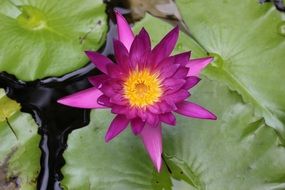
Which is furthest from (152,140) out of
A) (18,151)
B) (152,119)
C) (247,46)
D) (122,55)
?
(247,46)

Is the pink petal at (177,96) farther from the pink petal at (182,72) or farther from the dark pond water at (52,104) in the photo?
the dark pond water at (52,104)

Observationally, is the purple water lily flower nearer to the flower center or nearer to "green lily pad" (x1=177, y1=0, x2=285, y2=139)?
the flower center

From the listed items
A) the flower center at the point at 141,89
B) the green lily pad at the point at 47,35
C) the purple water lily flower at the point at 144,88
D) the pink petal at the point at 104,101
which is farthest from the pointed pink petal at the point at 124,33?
the green lily pad at the point at 47,35

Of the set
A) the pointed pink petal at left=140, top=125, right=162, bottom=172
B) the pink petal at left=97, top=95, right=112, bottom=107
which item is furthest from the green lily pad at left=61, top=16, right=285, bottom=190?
the pink petal at left=97, top=95, right=112, bottom=107

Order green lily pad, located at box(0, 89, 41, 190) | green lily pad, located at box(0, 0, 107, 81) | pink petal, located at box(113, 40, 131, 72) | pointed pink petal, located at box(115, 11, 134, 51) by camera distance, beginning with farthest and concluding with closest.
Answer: green lily pad, located at box(0, 0, 107, 81) < green lily pad, located at box(0, 89, 41, 190) < pointed pink petal, located at box(115, 11, 134, 51) < pink petal, located at box(113, 40, 131, 72)

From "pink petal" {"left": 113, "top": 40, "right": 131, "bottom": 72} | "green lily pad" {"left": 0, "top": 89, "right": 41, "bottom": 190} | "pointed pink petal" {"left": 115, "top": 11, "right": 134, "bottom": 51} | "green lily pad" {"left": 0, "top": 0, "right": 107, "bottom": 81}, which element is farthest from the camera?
"green lily pad" {"left": 0, "top": 0, "right": 107, "bottom": 81}

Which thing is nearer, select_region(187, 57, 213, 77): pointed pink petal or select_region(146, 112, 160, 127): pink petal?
select_region(146, 112, 160, 127): pink petal

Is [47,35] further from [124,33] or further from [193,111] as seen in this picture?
[193,111]

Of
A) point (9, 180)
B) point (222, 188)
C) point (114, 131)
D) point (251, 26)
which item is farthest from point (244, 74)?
point (9, 180)
